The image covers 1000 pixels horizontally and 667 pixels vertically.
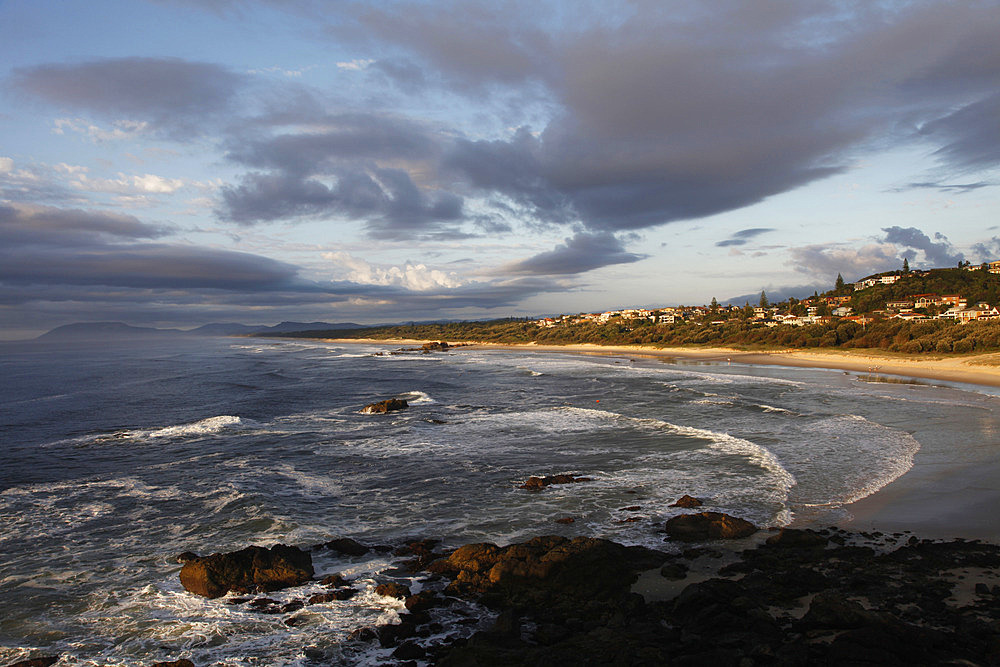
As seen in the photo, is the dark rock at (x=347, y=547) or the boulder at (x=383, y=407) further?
the boulder at (x=383, y=407)

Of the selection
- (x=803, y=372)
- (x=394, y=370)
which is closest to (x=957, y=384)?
(x=803, y=372)

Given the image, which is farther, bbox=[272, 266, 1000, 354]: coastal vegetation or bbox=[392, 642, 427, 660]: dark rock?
bbox=[272, 266, 1000, 354]: coastal vegetation

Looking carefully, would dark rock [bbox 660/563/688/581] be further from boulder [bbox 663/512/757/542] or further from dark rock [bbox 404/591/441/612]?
dark rock [bbox 404/591/441/612]

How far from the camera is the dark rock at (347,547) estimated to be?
36.3 ft

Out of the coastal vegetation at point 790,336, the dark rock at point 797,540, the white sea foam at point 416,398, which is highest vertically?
the coastal vegetation at point 790,336

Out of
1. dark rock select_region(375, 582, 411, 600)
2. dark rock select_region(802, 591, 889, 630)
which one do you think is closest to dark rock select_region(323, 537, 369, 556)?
dark rock select_region(375, 582, 411, 600)

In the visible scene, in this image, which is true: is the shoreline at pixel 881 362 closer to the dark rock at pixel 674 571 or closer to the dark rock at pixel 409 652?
the dark rock at pixel 674 571

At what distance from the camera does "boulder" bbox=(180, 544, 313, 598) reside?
371 inches

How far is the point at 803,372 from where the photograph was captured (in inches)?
1847

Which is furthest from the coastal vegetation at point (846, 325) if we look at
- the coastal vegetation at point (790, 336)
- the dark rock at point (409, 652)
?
the dark rock at point (409, 652)

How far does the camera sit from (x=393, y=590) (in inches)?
358

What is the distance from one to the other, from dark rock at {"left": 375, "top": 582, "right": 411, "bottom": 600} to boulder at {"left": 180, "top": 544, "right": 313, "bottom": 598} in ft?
5.41

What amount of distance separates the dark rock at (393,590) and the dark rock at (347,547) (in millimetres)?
1944

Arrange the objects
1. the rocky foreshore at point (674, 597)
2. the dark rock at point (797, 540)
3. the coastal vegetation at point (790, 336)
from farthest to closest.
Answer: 1. the coastal vegetation at point (790, 336)
2. the dark rock at point (797, 540)
3. the rocky foreshore at point (674, 597)
